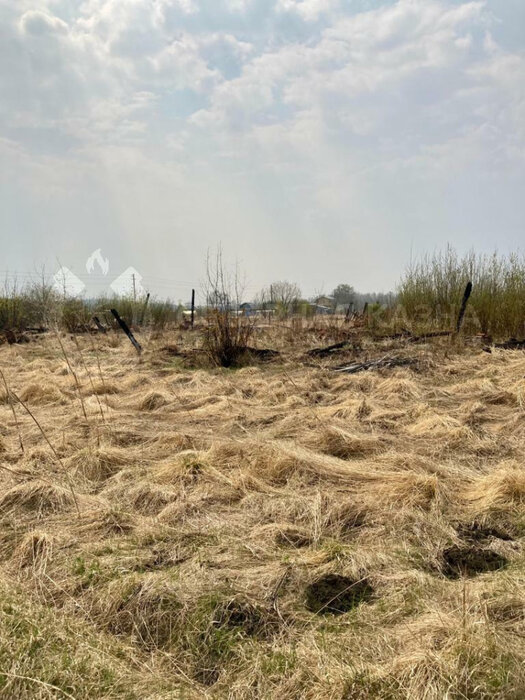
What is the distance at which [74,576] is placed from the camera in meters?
2.46

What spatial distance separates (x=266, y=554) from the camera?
8.80ft

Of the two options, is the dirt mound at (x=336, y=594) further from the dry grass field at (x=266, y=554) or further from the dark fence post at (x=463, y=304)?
the dark fence post at (x=463, y=304)

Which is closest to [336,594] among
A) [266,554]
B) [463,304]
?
[266,554]

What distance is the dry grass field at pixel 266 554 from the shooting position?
1808 millimetres

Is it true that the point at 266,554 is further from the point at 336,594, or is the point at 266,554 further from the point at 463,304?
the point at 463,304

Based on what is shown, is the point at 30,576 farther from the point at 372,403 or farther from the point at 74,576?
the point at 372,403

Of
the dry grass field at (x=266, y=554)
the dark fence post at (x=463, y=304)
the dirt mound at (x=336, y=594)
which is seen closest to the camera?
the dry grass field at (x=266, y=554)

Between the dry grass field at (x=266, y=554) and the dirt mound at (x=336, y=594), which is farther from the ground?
the dry grass field at (x=266, y=554)

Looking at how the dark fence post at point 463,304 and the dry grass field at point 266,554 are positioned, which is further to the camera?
the dark fence post at point 463,304

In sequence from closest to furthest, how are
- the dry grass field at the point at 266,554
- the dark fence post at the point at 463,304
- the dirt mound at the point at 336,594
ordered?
the dry grass field at the point at 266,554, the dirt mound at the point at 336,594, the dark fence post at the point at 463,304

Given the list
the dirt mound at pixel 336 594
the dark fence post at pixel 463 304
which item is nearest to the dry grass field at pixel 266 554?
the dirt mound at pixel 336 594

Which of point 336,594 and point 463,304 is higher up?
point 463,304

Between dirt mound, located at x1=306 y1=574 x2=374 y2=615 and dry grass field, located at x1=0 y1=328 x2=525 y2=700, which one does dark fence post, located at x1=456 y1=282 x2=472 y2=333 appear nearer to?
dry grass field, located at x1=0 y1=328 x2=525 y2=700

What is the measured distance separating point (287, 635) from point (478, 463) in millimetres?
2572
